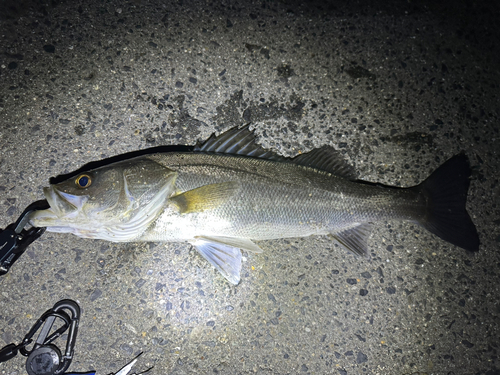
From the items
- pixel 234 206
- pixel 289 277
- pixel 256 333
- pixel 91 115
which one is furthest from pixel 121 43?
pixel 256 333

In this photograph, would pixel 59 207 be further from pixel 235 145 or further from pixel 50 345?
pixel 235 145

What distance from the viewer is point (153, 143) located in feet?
8.43

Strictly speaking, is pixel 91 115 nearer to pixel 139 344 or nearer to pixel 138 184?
pixel 138 184

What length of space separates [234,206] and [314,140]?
105 centimetres

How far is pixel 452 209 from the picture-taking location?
7.82 ft

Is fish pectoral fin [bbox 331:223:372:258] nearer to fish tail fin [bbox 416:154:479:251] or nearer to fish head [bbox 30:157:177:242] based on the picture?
fish tail fin [bbox 416:154:479:251]

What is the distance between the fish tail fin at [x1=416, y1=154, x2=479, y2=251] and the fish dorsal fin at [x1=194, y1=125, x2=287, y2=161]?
144 cm

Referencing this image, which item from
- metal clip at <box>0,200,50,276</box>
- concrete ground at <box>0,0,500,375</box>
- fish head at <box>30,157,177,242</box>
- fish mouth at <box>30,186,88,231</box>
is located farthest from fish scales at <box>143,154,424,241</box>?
metal clip at <box>0,200,50,276</box>

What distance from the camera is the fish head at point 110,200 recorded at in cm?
198

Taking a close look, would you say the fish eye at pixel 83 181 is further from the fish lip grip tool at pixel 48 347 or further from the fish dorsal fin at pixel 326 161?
the fish dorsal fin at pixel 326 161

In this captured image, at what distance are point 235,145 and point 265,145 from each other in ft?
1.30

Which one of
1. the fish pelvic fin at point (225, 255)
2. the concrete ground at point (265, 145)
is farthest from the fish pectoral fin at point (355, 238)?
the fish pelvic fin at point (225, 255)

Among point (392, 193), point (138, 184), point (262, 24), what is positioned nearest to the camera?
point (138, 184)

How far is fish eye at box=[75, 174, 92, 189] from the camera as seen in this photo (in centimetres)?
201
